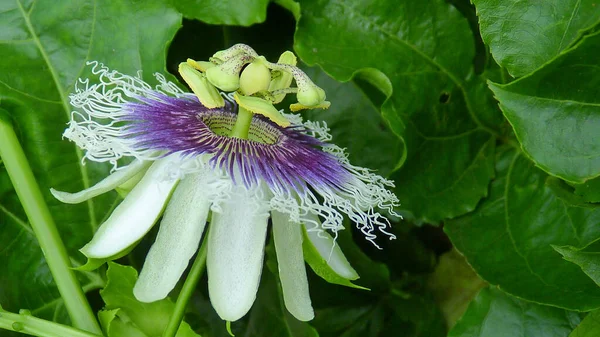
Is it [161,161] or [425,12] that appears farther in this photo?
[425,12]

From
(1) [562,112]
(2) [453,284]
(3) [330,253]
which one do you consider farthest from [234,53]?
(2) [453,284]

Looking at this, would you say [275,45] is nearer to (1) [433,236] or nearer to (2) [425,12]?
(2) [425,12]

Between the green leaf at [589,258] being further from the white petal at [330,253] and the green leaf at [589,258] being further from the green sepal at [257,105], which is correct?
the green sepal at [257,105]

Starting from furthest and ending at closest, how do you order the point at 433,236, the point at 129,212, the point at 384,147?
the point at 433,236 < the point at 384,147 < the point at 129,212

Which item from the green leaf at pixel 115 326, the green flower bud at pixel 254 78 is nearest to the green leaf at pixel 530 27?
the green flower bud at pixel 254 78

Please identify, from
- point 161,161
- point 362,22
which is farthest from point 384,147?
point 161,161

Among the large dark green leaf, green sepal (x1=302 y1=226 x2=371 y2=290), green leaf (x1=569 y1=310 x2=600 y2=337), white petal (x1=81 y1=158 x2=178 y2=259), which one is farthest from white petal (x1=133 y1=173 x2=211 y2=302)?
green leaf (x1=569 y1=310 x2=600 y2=337)

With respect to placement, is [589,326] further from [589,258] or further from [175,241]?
[175,241]

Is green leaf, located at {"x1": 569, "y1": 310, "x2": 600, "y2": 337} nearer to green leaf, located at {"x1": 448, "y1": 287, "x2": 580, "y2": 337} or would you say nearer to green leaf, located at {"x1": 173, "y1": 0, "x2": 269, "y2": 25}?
green leaf, located at {"x1": 448, "y1": 287, "x2": 580, "y2": 337}
